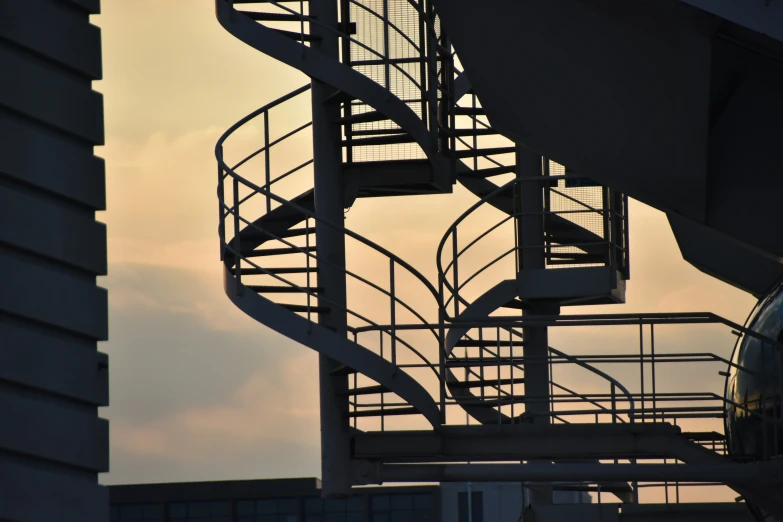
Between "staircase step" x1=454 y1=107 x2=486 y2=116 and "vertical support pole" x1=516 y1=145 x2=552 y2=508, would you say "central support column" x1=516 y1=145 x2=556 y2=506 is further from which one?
"staircase step" x1=454 y1=107 x2=486 y2=116

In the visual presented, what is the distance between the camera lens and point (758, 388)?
10.2 meters

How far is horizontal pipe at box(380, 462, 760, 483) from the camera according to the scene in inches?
415

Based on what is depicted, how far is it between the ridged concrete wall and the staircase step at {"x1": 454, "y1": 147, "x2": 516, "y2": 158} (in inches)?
451

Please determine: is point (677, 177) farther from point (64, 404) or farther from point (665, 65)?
point (64, 404)

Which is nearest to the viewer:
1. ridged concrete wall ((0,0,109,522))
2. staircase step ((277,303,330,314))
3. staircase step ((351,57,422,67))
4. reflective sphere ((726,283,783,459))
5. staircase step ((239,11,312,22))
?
ridged concrete wall ((0,0,109,522))

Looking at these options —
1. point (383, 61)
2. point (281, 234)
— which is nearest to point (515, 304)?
point (281, 234)

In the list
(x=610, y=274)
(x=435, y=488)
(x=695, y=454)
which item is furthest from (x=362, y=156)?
(x=435, y=488)

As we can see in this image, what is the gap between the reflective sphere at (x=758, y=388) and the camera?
990 cm

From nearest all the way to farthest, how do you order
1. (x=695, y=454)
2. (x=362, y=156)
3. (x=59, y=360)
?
(x=59, y=360) → (x=695, y=454) → (x=362, y=156)

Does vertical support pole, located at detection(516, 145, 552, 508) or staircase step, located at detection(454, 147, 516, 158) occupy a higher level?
staircase step, located at detection(454, 147, 516, 158)

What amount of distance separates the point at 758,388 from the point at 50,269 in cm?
814

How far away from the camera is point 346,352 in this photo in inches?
467

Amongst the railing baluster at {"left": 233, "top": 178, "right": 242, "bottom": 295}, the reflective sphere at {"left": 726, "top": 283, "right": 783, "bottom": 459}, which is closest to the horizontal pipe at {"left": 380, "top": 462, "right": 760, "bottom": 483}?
the reflective sphere at {"left": 726, "top": 283, "right": 783, "bottom": 459}

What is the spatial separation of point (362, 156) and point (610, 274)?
3.11m
